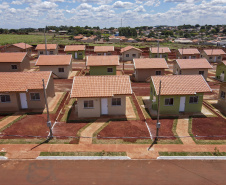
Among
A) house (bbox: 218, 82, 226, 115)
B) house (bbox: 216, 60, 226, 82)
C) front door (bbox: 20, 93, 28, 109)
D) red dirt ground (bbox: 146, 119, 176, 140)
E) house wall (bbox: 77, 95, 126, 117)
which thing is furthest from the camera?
house (bbox: 216, 60, 226, 82)

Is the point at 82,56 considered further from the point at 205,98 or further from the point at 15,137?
the point at 15,137

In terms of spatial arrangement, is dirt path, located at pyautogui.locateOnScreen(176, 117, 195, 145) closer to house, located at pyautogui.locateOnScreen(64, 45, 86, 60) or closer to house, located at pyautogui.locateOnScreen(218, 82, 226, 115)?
house, located at pyautogui.locateOnScreen(218, 82, 226, 115)

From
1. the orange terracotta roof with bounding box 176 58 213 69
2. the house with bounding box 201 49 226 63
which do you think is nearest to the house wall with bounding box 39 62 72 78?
the orange terracotta roof with bounding box 176 58 213 69

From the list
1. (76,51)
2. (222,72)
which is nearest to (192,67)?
(222,72)

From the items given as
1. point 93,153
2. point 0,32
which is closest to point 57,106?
point 93,153

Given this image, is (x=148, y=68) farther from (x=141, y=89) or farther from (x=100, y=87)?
(x=100, y=87)

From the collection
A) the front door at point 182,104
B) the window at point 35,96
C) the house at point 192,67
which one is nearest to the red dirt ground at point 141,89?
the front door at point 182,104
